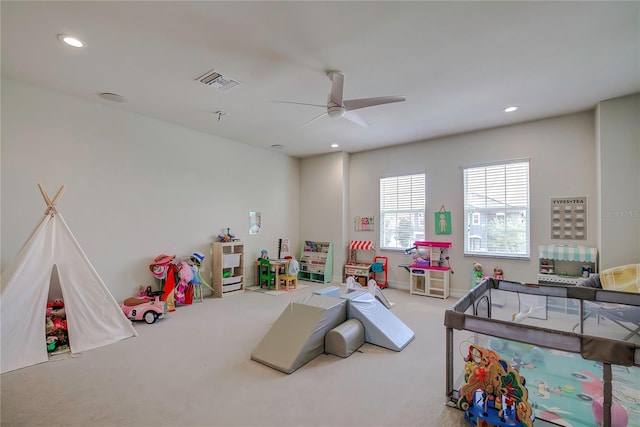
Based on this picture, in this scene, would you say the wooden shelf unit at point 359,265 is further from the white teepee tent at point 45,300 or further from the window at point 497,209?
the white teepee tent at point 45,300

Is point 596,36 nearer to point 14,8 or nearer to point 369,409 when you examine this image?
point 369,409

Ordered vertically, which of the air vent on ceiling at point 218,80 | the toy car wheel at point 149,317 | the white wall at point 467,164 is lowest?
the toy car wheel at point 149,317

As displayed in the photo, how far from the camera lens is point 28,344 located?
2.75 m

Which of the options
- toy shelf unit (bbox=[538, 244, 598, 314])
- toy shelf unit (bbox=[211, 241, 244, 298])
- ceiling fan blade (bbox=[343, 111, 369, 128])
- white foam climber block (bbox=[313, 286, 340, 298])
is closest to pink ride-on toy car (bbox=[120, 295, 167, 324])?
toy shelf unit (bbox=[211, 241, 244, 298])

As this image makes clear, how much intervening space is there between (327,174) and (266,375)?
191 inches

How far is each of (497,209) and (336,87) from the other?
363cm

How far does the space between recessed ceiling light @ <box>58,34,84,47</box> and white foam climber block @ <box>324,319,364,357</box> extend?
11.9ft

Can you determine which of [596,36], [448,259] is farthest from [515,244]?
[596,36]

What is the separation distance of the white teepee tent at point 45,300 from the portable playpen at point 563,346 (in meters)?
3.55

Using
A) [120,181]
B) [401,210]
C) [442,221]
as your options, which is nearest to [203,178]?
[120,181]

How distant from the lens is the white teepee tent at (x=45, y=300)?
2.70 meters

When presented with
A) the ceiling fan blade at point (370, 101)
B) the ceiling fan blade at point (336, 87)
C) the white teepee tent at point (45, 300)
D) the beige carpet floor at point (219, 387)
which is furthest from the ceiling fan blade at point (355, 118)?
the white teepee tent at point (45, 300)

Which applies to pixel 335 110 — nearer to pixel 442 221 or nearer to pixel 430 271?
pixel 442 221

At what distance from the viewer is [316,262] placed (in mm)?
6598
